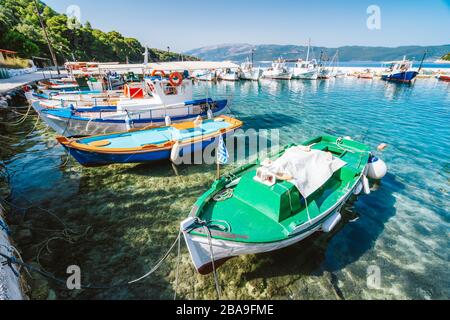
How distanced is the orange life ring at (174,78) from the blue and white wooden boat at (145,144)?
522 cm

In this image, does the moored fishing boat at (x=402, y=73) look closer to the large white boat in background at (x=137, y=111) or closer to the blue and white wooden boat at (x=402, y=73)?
the blue and white wooden boat at (x=402, y=73)

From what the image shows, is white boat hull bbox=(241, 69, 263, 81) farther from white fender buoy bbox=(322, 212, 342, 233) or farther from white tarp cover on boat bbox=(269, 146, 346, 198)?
white fender buoy bbox=(322, 212, 342, 233)

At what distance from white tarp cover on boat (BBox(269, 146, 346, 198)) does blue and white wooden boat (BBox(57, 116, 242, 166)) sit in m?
7.03

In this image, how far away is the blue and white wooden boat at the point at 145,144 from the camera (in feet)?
38.8

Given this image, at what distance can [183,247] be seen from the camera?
8.50 meters

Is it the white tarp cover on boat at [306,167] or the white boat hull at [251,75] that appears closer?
the white tarp cover on boat at [306,167]

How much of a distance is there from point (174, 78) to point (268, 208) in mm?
16081

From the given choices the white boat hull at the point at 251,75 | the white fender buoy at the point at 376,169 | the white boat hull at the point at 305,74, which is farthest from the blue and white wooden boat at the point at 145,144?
the white boat hull at the point at 305,74

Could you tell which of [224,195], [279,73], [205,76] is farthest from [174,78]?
[279,73]

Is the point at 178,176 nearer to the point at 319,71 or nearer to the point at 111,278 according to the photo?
the point at 111,278

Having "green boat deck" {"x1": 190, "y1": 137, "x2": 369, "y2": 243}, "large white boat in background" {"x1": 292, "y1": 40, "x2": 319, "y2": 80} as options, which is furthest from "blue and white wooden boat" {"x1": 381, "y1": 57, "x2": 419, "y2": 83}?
"green boat deck" {"x1": 190, "y1": 137, "x2": 369, "y2": 243}

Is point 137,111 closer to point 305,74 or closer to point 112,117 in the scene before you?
point 112,117

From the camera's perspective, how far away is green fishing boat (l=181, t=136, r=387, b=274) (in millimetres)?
6383
